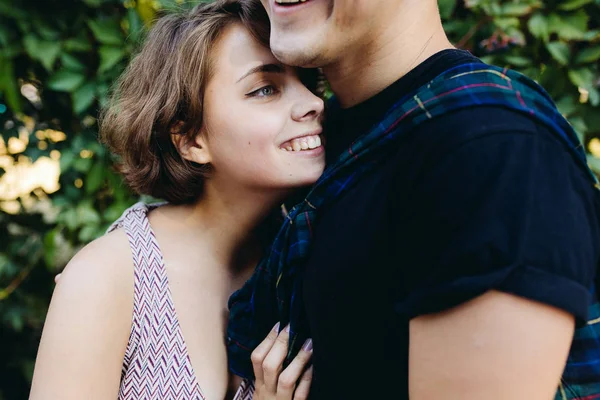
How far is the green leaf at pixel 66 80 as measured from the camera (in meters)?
2.30

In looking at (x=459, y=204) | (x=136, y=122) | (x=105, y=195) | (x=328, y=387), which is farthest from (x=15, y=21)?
(x=459, y=204)

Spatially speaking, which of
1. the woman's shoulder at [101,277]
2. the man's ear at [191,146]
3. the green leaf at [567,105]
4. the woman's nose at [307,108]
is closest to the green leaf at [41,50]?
the man's ear at [191,146]

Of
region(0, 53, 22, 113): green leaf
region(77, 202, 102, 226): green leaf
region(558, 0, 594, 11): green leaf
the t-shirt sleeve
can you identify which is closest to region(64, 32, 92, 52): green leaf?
region(0, 53, 22, 113): green leaf

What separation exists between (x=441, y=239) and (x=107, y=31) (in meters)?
1.77

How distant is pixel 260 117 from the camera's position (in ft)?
5.18

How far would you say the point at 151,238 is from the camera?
5.45ft

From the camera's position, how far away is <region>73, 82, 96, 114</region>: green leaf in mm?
2289

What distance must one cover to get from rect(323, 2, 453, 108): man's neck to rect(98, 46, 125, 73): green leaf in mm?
1116

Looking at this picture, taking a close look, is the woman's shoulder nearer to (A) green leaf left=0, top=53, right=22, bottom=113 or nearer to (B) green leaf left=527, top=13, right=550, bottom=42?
(A) green leaf left=0, top=53, right=22, bottom=113

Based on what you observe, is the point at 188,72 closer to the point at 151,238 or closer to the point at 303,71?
the point at 303,71

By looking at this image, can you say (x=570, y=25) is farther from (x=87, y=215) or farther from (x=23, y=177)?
(x=23, y=177)

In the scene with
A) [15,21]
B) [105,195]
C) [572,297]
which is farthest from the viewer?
[105,195]

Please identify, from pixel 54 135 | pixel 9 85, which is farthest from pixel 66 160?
pixel 9 85

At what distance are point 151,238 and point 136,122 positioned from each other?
36 cm
